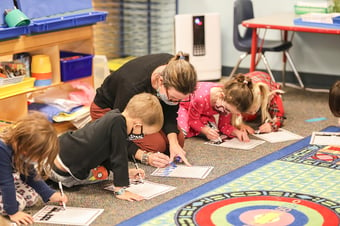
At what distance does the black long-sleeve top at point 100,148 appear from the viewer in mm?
3107

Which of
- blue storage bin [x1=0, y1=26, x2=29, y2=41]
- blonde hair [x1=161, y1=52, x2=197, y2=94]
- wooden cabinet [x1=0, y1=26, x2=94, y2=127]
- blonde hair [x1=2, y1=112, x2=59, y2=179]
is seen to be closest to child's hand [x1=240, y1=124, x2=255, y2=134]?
blonde hair [x1=161, y1=52, x2=197, y2=94]

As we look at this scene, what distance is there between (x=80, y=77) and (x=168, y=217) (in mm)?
1862

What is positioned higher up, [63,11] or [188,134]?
[63,11]

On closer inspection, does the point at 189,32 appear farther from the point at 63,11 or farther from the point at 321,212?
the point at 321,212

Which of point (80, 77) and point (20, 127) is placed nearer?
point (20, 127)

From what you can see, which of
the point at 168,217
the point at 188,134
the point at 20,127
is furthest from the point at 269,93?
the point at 20,127

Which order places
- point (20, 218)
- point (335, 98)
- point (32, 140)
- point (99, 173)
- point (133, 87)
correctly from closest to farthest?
point (32, 140)
point (20, 218)
point (99, 173)
point (133, 87)
point (335, 98)

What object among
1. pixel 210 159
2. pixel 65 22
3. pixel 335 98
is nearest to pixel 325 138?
pixel 335 98

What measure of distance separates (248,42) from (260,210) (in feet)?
9.54

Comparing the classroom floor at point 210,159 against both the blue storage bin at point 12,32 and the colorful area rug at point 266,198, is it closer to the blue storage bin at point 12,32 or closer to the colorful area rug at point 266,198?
the colorful area rug at point 266,198

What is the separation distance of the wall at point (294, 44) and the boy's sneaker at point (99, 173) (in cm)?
312

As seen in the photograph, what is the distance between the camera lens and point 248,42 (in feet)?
18.7

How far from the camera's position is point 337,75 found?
578cm

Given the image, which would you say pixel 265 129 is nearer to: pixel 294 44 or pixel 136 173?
pixel 136 173
